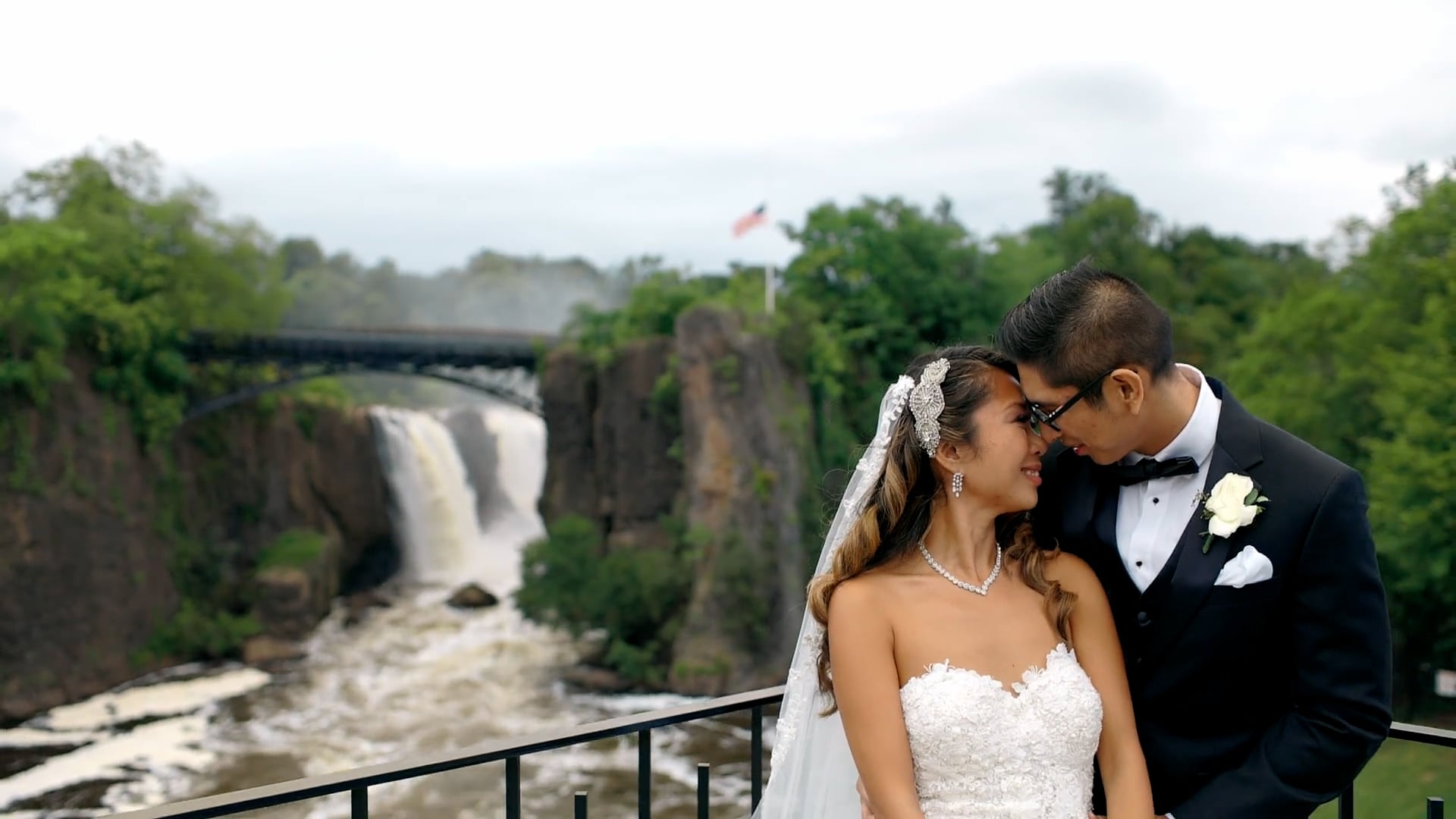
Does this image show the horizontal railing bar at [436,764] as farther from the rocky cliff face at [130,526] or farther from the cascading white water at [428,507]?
the cascading white water at [428,507]

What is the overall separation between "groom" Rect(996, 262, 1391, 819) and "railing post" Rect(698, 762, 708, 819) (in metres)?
0.90

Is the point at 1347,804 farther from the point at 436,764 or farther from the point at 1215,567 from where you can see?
the point at 436,764

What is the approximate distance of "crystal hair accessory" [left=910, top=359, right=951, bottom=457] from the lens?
2.43m

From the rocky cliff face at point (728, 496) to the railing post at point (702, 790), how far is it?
55.5ft

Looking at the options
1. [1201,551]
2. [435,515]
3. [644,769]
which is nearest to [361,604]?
[435,515]

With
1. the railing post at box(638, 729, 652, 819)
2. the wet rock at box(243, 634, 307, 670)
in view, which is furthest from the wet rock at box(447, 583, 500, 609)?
the railing post at box(638, 729, 652, 819)

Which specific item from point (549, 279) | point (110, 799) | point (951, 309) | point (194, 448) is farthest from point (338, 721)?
point (549, 279)

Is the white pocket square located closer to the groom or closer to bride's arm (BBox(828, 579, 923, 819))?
the groom

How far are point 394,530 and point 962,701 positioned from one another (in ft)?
101

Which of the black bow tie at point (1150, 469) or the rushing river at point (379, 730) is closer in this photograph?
the black bow tie at point (1150, 469)

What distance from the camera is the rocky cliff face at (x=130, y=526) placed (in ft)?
67.3

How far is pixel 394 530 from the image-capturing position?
3170cm

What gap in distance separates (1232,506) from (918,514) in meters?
0.61

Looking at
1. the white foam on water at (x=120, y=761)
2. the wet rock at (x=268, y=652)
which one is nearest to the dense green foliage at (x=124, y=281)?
the wet rock at (x=268, y=652)
